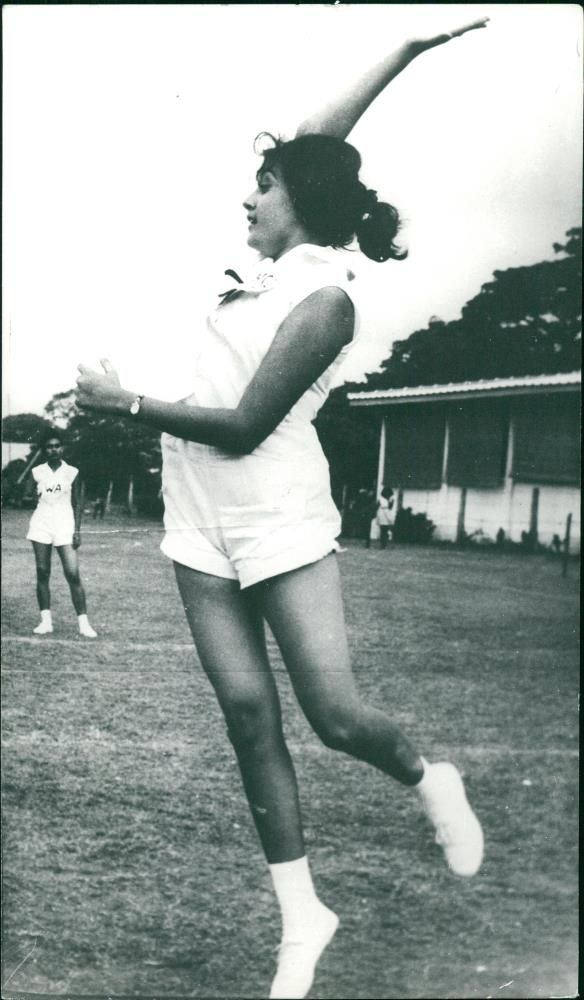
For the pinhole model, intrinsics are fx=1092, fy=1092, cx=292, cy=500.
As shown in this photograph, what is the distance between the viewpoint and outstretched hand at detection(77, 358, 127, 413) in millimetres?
2037

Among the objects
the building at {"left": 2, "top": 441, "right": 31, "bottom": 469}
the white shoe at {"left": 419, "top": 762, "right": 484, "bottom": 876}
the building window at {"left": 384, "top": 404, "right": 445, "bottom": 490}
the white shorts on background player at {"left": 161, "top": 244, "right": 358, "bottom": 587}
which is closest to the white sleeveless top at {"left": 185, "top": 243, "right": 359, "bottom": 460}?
the white shorts on background player at {"left": 161, "top": 244, "right": 358, "bottom": 587}

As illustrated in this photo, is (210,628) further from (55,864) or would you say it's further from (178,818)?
(55,864)

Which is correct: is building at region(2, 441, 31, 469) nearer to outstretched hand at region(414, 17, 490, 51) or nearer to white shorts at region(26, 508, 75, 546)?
white shorts at region(26, 508, 75, 546)

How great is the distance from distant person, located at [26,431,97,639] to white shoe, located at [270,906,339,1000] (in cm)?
82

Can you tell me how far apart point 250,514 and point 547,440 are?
80cm

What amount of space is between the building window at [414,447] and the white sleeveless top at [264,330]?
0.38m

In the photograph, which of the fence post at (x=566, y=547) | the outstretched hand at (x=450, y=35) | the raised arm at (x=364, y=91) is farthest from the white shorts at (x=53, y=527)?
the outstretched hand at (x=450, y=35)

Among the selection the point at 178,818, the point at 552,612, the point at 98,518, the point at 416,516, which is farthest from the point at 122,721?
the point at 552,612

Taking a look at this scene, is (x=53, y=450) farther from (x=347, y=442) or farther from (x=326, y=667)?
(x=326, y=667)

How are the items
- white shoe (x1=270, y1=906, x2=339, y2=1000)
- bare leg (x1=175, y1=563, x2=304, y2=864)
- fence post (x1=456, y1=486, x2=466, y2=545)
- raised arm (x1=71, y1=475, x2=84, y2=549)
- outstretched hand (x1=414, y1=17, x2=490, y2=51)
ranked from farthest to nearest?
fence post (x1=456, y1=486, x2=466, y2=545), raised arm (x1=71, y1=475, x2=84, y2=549), outstretched hand (x1=414, y1=17, x2=490, y2=51), white shoe (x1=270, y1=906, x2=339, y2=1000), bare leg (x1=175, y1=563, x2=304, y2=864)

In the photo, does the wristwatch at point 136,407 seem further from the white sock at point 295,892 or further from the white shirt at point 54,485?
the white sock at point 295,892

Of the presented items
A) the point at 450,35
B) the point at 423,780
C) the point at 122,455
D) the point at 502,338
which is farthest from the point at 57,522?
the point at 450,35

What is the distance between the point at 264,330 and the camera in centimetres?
207

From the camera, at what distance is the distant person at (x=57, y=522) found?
2453 millimetres
